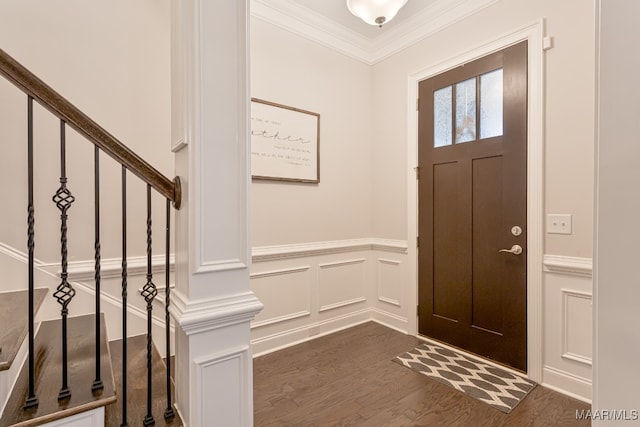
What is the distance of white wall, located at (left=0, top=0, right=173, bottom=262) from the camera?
1646 millimetres

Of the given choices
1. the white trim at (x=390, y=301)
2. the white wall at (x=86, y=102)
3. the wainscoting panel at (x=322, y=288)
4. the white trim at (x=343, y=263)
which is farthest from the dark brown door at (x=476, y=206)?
the white wall at (x=86, y=102)

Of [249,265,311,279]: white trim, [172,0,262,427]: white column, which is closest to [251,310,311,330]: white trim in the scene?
[249,265,311,279]: white trim

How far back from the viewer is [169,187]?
3.90ft

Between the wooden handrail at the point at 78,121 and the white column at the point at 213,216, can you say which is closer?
the wooden handrail at the point at 78,121

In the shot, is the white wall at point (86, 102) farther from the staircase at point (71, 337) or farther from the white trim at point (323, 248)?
the white trim at point (323, 248)

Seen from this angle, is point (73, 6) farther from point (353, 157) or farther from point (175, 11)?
point (353, 157)

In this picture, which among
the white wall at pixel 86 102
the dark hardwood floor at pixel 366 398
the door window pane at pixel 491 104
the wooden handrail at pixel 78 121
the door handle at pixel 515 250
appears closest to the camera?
the wooden handrail at pixel 78 121

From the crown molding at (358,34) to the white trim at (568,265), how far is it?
6.45 feet

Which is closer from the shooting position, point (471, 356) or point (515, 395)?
point (515, 395)

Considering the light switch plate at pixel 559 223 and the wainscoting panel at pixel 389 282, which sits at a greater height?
the light switch plate at pixel 559 223

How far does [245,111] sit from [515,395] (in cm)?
235

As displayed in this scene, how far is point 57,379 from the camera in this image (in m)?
1.16

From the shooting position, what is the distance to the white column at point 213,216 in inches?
43.2

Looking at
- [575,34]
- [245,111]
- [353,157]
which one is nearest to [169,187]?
[245,111]
